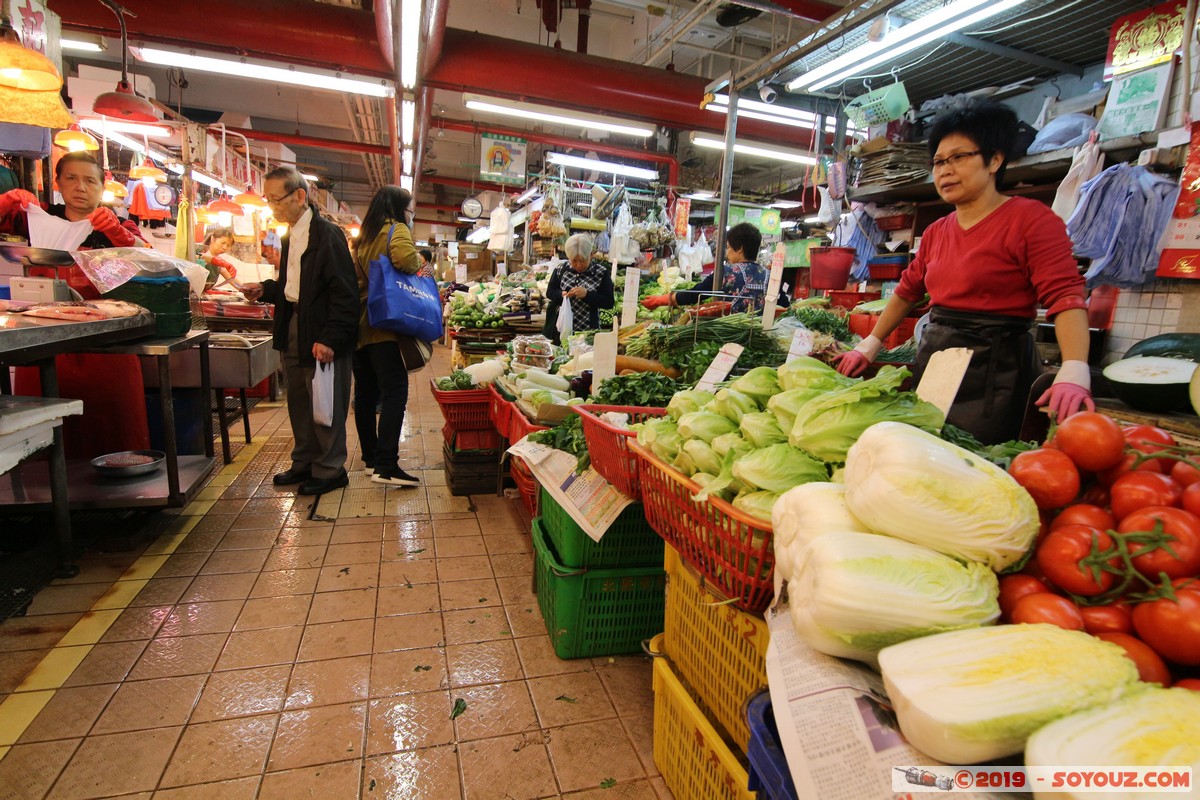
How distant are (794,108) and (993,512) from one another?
6965 millimetres

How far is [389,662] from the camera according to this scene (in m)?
2.64

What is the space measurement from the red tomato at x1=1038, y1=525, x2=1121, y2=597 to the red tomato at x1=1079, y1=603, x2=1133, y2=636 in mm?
29

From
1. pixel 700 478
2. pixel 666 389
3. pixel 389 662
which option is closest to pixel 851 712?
pixel 700 478

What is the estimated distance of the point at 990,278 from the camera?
243cm

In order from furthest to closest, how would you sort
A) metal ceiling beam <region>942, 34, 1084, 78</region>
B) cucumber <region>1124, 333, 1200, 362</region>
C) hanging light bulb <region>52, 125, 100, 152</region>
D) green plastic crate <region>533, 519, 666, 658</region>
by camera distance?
hanging light bulb <region>52, 125, 100, 152</region> < metal ceiling beam <region>942, 34, 1084, 78</region> < cucumber <region>1124, 333, 1200, 362</region> < green plastic crate <region>533, 519, 666, 658</region>

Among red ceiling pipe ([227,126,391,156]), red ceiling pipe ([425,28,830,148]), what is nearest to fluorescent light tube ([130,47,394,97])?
red ceiling pipe ([425,28,830,148])

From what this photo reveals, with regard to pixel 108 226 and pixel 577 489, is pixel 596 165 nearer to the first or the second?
pixel 108 226

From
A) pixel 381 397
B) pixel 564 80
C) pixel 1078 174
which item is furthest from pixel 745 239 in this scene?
pixel 564 80

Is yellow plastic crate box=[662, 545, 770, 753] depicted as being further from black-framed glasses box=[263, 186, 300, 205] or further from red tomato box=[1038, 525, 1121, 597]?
black-framed glasses box=[263, 186, 300, 205]

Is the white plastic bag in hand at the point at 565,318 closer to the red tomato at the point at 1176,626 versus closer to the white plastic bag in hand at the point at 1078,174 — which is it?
the white plastic bag in hand at the point at 1078,174

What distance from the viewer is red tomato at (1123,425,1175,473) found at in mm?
1143

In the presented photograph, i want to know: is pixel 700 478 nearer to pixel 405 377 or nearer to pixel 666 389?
pixel 666 389

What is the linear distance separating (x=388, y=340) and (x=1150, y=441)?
14.4ft

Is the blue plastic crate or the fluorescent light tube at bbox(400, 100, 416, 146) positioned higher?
the fluorescent light tube at bbox(400, 100, 416, 146)
